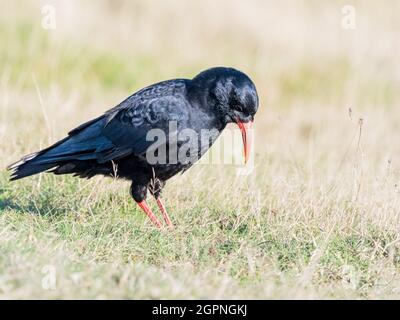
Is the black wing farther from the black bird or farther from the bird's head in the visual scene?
the bird's head

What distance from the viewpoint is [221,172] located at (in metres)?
6.85

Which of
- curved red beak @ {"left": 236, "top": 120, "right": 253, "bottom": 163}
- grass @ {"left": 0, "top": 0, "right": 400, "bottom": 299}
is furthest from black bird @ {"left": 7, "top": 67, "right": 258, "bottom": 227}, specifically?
grass @ {"left": 0, "top": 0, "right": 400, "bottom": 299}

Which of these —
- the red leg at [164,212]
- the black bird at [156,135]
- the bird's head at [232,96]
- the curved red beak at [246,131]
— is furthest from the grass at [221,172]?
the bird's head at [232,96]

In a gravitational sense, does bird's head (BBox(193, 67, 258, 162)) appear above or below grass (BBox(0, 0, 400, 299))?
above

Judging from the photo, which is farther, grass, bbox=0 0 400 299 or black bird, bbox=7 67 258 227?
black bird, bbox=7 67 258 227

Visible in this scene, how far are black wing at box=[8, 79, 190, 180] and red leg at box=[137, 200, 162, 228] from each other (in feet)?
1.34

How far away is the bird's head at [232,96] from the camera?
5.62m

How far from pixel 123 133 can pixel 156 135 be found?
0.98ft

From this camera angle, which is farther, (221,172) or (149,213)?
(221,172)

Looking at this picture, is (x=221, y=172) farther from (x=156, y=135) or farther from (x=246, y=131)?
(x=156, y=135)

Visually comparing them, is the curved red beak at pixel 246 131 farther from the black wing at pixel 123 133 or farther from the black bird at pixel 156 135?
the black wing at pixel 123 133

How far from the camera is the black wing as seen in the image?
568 cm

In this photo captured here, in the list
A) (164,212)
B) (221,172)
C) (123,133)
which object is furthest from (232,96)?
(221,172)

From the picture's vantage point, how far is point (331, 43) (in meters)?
12.5
